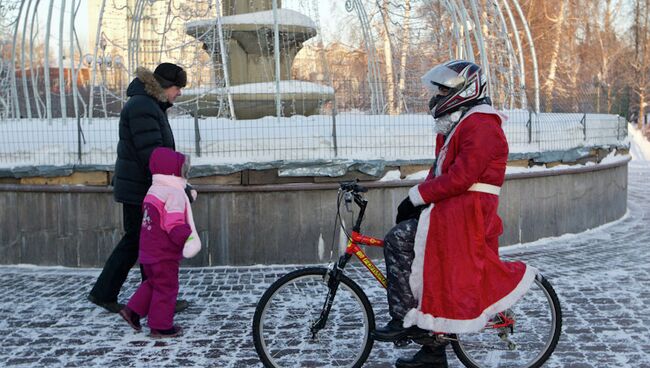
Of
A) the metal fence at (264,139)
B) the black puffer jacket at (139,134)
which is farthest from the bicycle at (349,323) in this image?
the metal fence at (264,139)

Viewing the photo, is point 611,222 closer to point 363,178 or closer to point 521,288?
point 363,178

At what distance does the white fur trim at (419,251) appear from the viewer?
3.87 meters

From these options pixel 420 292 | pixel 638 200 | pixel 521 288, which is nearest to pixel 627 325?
pixel 521 288

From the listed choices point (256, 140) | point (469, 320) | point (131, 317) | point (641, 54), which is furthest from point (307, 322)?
point (641, 54)

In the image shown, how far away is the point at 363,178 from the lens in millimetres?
7629

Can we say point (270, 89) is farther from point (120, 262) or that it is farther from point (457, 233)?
point (457, 233)

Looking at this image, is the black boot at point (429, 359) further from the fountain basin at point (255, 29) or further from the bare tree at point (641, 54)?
the bare tree at point (641, 54)

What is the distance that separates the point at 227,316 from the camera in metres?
5.62

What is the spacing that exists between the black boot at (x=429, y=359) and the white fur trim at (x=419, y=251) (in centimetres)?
39

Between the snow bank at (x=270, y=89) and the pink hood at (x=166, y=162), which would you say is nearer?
the pink hood at (x=166, y=162)

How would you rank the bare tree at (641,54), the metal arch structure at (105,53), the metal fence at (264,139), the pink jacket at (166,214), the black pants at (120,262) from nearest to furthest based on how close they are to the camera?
the pink jacket at (166,214) → the black pants at (120,262) → the metal fence at (264,139) → the metal arch structure at (105,53) → the bare tree at (641,54)

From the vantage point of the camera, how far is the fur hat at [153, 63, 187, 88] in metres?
5.37

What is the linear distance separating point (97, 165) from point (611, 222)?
266 inches

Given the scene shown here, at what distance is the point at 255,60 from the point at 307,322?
725cm
